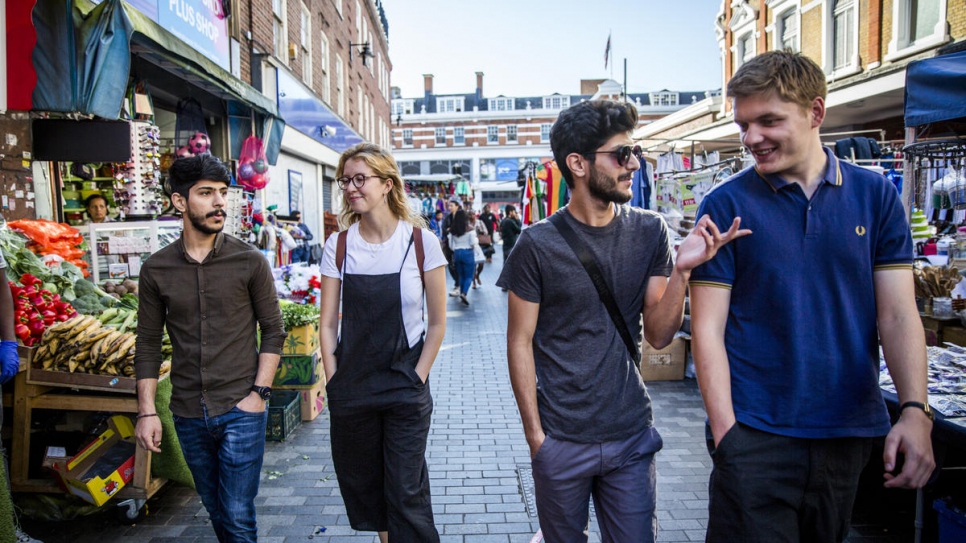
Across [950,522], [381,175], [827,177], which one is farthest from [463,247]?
[827,177]

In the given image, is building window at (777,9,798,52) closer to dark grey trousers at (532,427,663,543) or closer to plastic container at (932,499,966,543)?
plastic container at (932,499,966,543)

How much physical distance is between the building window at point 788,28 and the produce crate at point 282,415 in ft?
57.1

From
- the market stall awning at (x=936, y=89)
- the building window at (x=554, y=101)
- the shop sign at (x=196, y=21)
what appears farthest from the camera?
the building window at (x=554, y=101)

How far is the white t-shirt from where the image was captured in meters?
2.90

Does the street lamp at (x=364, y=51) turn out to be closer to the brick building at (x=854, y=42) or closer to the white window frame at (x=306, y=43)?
the white window frame at (x=306, y=43)

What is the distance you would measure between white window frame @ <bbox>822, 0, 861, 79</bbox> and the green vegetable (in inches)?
575

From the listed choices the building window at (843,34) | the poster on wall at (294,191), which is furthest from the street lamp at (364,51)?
the building window at (843,34)

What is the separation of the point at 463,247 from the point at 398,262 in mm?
9405

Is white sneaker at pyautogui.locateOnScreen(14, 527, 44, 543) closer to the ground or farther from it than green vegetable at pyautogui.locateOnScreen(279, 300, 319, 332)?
closer to the ground

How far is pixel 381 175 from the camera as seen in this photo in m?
2.99

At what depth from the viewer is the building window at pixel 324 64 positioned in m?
17.3

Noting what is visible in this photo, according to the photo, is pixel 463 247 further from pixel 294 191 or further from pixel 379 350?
pixel 379 350

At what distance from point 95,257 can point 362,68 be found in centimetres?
2111

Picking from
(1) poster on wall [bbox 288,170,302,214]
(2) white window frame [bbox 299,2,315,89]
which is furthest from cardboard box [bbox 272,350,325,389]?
(2) white window frame [bbox 299,2,315,89]
